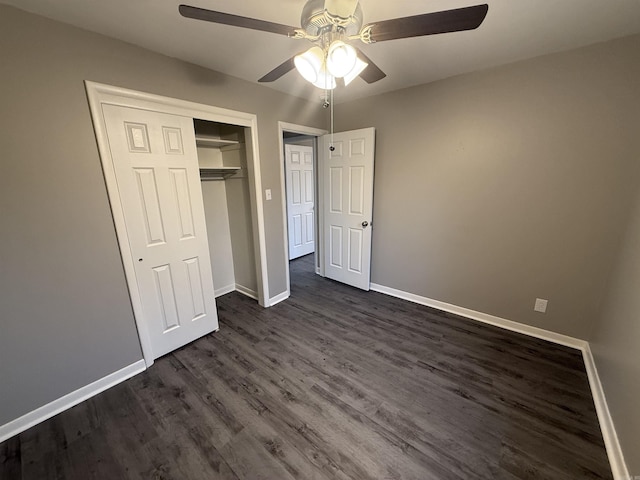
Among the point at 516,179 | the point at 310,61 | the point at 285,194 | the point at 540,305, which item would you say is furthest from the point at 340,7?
the point at 540,305

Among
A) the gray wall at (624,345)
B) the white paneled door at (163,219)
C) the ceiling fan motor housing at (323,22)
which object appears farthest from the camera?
the white paneled door at (163,219)

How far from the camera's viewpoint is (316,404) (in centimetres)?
171

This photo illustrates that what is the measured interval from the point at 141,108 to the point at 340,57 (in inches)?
59.5

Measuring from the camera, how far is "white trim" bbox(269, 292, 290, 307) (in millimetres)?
3009

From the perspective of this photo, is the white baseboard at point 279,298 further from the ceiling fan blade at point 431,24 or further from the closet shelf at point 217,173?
the ceiling fan blade at point 431,24

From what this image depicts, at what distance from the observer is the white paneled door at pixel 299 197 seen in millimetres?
4289

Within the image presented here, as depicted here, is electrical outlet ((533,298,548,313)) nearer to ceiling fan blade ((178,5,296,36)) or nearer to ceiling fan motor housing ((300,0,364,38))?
ceiling fan motor housing ((300,0,364,38))

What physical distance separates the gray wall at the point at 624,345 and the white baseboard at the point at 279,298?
2.73 metres

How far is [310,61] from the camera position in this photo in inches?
50.4

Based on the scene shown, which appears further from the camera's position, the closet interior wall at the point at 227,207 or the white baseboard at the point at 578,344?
the closet interior wall at the point at 227,207

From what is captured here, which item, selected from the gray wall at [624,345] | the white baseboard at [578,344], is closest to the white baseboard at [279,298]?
the white baseboard at [578,344]

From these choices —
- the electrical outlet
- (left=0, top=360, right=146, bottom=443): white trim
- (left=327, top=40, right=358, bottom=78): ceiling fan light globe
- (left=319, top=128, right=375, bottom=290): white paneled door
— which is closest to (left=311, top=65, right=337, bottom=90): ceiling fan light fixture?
(left=327, top=40, right=358, bottom=78): ceiling fan light globe

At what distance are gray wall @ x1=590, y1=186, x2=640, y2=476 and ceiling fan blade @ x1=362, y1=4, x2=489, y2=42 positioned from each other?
1.70 meters

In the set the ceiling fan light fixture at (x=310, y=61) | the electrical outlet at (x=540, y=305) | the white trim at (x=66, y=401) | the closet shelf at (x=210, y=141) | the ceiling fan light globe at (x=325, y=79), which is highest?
the ceiling fan light fixture at (x=310, y=61)
